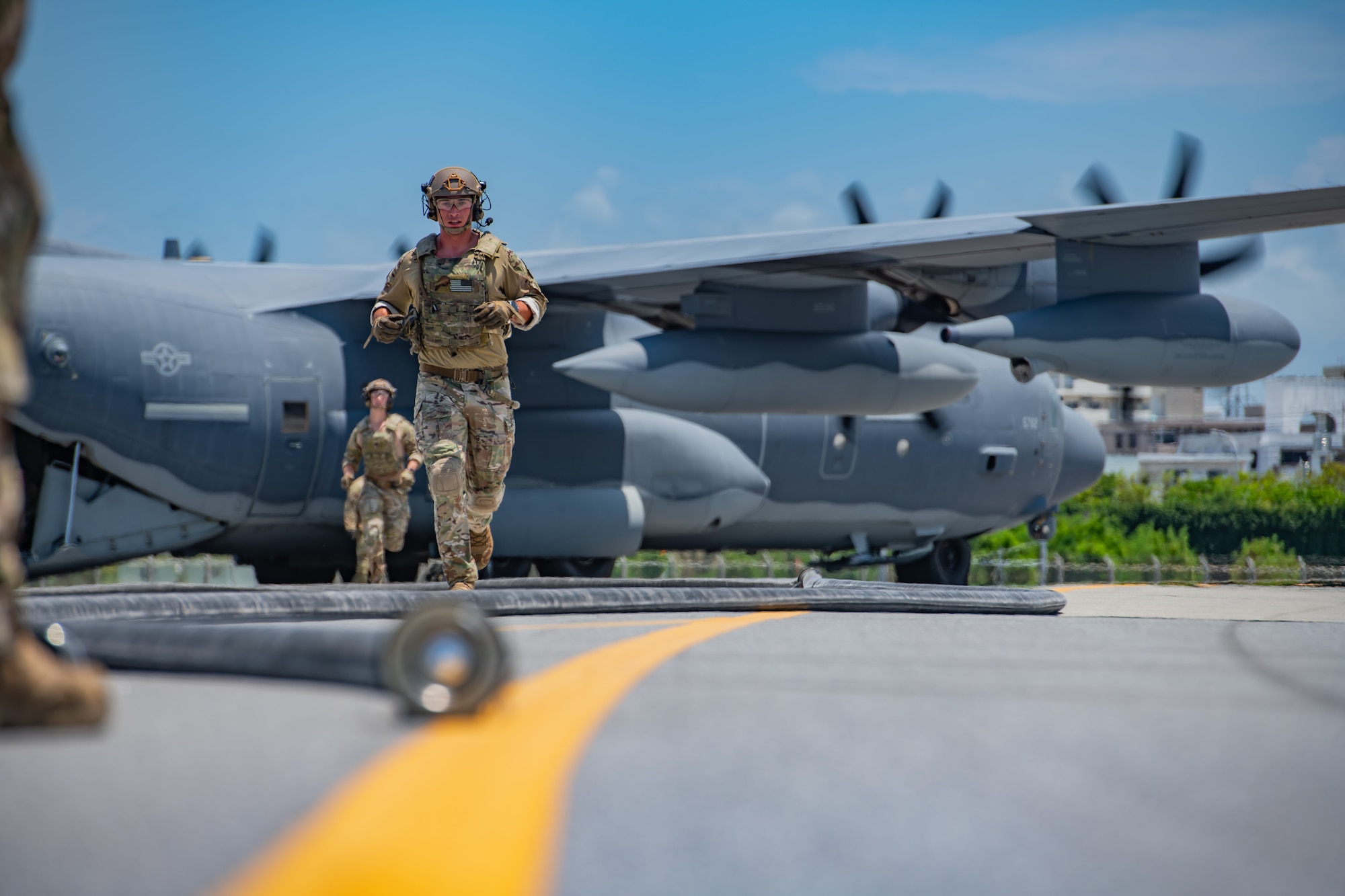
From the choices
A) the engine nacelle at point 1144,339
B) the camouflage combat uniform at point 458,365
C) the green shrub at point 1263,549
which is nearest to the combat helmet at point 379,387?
the camouflage combat uniform at point 458,365

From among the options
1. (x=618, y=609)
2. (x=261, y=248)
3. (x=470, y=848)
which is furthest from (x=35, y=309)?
(x=470, y=848)

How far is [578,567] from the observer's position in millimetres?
14844

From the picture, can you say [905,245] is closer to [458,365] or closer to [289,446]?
[458,365]

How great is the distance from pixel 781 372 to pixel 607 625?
24.7ft

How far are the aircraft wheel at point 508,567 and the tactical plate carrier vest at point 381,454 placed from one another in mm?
2006

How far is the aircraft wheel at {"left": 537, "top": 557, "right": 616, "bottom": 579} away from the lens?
1458 cm

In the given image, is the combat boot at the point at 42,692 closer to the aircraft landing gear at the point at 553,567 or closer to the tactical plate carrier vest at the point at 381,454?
the tactical plate carrier vest at the point at 381,454

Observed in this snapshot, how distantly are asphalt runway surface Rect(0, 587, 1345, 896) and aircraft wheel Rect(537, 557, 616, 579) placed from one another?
10.7 meters

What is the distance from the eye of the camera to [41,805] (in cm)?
201

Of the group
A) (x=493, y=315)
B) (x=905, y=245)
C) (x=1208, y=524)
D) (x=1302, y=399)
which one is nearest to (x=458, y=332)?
(x=493, y=315)

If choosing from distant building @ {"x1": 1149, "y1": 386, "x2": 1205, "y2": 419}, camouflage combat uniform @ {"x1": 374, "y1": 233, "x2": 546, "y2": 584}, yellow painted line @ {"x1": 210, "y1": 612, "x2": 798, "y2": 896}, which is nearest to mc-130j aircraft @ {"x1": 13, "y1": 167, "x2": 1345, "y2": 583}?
camouflage combat uniform @ {"x1": 374, "y1": 233, "x2": 546, "y2": 584}

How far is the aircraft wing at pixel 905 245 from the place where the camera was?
1092 centimetres

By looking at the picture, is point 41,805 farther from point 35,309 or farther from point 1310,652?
point 35,309

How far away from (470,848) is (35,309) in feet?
35.4
